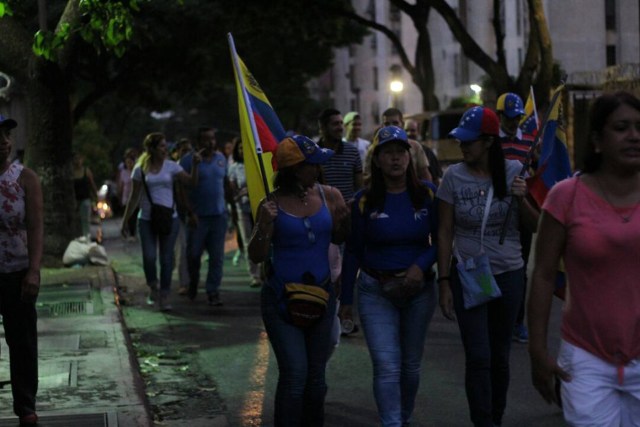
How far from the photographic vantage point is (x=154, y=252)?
13.3 metres

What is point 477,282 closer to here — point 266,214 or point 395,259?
point 395,259

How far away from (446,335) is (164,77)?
21.8 metres

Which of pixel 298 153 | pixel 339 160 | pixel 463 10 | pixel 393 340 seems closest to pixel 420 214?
pixel 393 340

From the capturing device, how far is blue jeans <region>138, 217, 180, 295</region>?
13.1 meters

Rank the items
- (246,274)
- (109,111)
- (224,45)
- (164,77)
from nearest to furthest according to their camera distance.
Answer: (246,274)
(164,77)
(224,45)
(109,111)

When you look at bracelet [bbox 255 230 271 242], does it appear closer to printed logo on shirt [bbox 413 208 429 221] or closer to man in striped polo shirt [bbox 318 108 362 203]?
printed logo on shirt [bbox 413 208 429 221]

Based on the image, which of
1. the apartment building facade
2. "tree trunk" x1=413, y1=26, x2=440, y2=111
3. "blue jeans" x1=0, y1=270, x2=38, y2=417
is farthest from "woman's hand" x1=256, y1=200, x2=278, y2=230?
"tree trunk" x1=413, y1=26, x2=440, y2=111

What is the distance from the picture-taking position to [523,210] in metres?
6.85

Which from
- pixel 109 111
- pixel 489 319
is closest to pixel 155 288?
pixel 489 319

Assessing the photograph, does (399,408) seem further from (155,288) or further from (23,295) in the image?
(155,288)

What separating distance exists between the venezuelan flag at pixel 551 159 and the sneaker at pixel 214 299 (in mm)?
6612

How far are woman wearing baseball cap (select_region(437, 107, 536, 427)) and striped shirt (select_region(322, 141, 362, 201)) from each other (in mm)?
4059

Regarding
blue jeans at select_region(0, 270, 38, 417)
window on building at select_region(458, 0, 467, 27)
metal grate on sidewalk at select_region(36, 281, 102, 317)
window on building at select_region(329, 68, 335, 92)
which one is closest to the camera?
blue jeans at select_region(0, 270, 38, 417)

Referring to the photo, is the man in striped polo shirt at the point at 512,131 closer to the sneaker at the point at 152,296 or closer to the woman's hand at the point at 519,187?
the woman's hand at the point at 519,187
